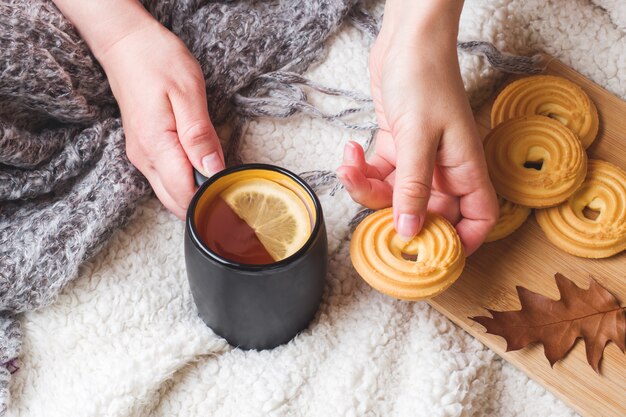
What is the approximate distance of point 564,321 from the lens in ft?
3.09

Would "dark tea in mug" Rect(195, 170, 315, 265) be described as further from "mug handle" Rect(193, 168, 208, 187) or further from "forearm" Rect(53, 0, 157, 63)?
"forearm" Rect(53, 0, 157, 63)

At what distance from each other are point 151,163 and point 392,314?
0.38m

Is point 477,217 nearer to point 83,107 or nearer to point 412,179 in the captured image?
point 412,179

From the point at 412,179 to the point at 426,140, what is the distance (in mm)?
56

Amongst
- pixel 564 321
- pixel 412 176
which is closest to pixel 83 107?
pixel 412 176

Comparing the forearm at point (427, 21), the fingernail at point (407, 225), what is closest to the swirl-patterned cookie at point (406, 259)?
the fingernail at point (407, 225)

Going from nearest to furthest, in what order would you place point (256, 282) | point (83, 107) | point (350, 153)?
point (256, 282), point (350, 153), point (83, 107)

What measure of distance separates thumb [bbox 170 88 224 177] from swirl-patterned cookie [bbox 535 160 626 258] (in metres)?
0.46

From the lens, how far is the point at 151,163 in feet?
3.22

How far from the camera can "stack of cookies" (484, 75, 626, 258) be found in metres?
0.98

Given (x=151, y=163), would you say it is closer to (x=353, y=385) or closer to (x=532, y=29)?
(x=353, y=385)

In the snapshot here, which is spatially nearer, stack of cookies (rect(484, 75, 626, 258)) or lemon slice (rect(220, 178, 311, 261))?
lemon slice (rect(220, 178, 311, 261))

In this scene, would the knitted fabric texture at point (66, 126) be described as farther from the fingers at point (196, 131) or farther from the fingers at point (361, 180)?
the fingers at point (361, 180)

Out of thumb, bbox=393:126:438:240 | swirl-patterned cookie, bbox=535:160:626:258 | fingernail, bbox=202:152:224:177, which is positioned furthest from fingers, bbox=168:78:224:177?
swirl-patterned cookie, bbox=535:160:626:258
